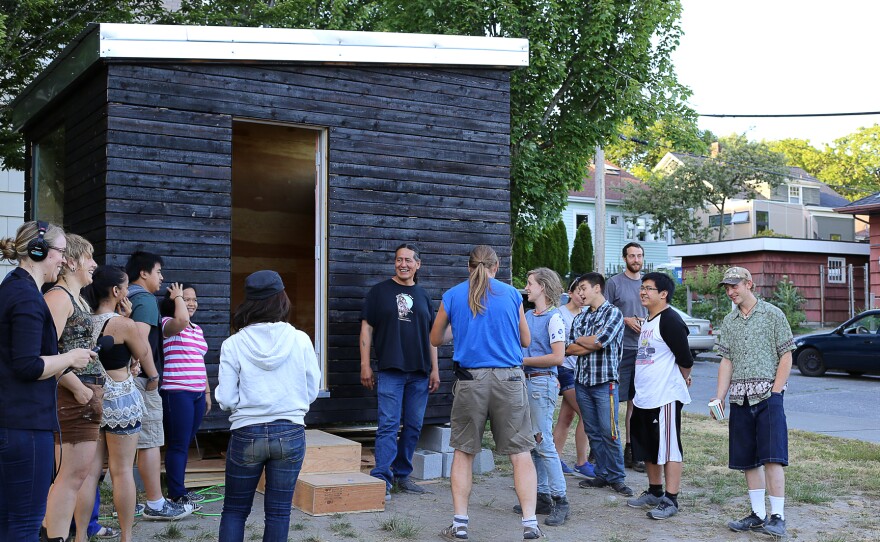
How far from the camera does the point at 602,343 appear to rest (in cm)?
719

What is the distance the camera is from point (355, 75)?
808 centimetres

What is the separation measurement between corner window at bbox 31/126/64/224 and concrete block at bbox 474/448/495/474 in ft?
15.0

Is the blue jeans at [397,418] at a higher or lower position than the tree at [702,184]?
lower

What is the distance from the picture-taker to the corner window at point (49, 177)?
332 inches

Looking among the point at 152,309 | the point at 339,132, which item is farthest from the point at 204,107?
the point at 152,309

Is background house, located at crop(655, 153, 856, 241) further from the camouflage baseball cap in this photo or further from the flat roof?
the camouflage baseball cap

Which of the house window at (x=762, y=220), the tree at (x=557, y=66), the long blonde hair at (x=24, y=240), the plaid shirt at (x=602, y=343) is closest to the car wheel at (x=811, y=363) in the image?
the tree at (x=557, y=66)

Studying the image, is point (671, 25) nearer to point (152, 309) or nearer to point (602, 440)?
point (602, 440)

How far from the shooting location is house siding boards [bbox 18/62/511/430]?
23.2ft

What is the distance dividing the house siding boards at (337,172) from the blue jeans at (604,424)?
155 centimetres

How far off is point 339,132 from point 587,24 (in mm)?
10355

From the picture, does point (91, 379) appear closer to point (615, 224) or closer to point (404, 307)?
point (404, 307)

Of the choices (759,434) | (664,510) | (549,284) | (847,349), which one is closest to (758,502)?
(759,434)

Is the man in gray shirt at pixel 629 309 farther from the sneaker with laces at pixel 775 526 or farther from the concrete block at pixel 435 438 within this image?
the sneaker with laces at pixel 775 526
